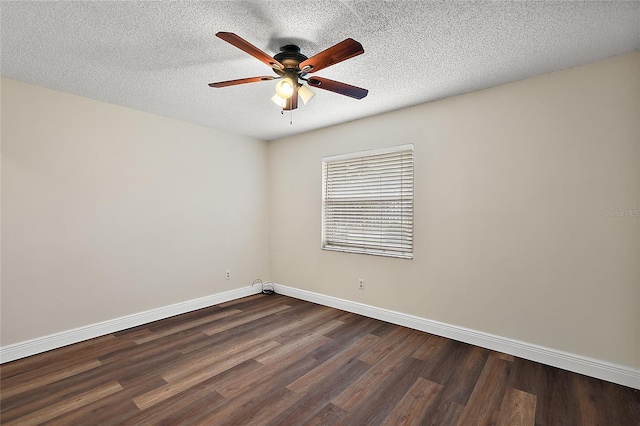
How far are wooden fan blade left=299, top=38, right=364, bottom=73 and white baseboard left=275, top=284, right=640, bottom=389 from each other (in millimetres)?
2696

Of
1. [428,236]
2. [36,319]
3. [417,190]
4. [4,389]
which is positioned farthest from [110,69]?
[428,236]

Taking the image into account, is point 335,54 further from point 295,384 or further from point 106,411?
point 106,411

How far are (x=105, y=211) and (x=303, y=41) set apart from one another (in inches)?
106

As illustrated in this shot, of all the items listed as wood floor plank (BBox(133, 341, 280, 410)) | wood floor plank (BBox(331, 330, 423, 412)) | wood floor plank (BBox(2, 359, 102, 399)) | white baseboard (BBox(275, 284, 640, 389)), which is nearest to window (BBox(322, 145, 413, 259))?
white baseboard (BBox(275, 284, 640, 389))

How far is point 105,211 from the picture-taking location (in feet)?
10.3

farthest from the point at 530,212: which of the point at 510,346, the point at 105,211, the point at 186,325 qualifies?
the point at 105,211

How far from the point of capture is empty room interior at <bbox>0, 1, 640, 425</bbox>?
6.21 ft

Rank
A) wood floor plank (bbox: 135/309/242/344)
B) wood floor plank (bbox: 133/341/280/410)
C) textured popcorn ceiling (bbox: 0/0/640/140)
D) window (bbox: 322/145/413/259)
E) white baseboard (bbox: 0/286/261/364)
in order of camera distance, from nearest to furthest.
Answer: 1. textured popcorn ceiling (bbox: 0/0/640/140)
2. wood floor plank (bbox: 133/341/280/410)
3. white baseboard (bbox: 0/286/261/364)
4. wood floor plank (bbox: 135/309/242/344)
5. window (bbox: 322/145/413/259)

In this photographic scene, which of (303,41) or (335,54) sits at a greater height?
(303,41)

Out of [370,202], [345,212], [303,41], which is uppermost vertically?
[303,41]

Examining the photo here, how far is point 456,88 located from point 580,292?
2029mm

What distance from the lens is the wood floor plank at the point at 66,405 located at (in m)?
1.83

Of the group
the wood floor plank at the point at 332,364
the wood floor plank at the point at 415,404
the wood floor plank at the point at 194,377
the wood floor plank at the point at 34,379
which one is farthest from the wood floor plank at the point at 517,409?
the wood floor plank at the point at 34,379

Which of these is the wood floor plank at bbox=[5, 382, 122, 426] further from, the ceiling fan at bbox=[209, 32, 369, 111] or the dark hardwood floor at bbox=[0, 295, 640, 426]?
the ceiling fan at bbox=[209, 32, 369, 111]
